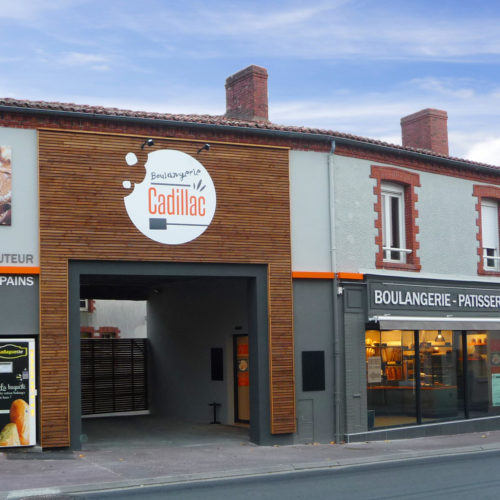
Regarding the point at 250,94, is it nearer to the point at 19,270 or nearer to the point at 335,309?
the point at 335,309

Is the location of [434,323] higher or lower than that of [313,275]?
lower

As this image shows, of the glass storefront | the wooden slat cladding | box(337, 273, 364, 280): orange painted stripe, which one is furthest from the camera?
the glass storefront

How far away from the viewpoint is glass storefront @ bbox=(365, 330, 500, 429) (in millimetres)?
17858

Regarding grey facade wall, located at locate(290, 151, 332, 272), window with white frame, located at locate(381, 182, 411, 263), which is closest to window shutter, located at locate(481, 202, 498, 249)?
window with white frame, located at locate(381, 182, 411, 263)

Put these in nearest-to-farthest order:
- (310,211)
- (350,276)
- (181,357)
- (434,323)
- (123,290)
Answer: (310,211)
(350,276)
(434,323)
(181,357)
(123,290)

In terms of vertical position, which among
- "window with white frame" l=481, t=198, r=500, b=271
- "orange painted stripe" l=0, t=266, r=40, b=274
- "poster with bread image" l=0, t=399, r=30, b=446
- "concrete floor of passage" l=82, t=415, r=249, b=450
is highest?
"window with white frame" l=481, t=198, r=500, b=271

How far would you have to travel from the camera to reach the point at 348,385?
56.1 feet

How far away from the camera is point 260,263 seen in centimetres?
1634

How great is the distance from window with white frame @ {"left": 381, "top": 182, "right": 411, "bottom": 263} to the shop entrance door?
413 cm

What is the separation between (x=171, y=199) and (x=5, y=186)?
3.20 metres

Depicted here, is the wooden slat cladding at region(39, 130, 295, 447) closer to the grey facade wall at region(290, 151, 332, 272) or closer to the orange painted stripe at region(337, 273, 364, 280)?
the grey facade wall at region(290, 151, 332, 272)

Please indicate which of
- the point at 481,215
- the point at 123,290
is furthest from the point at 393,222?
the point at 123,290

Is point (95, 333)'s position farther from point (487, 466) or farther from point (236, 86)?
point (487, 466)

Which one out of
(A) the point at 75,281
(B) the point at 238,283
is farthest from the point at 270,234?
(A) the point at 75,281
